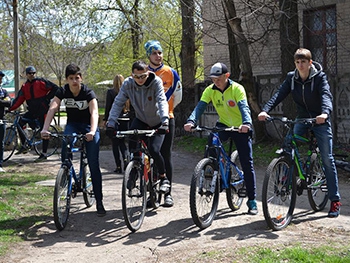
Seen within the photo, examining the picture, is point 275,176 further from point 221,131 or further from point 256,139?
point 256,139

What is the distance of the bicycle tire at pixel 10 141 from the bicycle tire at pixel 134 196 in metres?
7.44

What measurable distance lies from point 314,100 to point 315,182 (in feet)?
3.13

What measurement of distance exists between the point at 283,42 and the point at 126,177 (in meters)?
8.04

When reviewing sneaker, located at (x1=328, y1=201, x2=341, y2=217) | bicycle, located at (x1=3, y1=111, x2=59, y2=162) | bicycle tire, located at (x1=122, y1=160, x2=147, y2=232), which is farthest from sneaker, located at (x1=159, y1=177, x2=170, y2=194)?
bicycle, located at (x1=3, y1=111, x2=59, y2=162)

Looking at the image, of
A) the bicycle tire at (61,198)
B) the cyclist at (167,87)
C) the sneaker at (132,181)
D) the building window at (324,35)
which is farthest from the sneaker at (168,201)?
the building window at (324,35)

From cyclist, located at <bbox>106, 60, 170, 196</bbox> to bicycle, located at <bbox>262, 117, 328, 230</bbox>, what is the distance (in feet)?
4.34

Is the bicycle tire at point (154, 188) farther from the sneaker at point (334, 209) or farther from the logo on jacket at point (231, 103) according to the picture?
the sneaker at point (334, 209)

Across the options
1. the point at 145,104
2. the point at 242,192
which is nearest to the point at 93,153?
the point at 145,104

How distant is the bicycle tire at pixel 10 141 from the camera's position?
13.4 m

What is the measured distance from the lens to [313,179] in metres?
6.94

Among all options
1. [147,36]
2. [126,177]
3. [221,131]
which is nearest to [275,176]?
[221,131]

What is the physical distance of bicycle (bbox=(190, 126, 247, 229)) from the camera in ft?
20.4

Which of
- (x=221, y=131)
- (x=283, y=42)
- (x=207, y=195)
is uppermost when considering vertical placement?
(x=283, y=42)

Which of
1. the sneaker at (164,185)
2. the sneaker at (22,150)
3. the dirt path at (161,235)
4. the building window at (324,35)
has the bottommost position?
the dirt path at (161,235)
